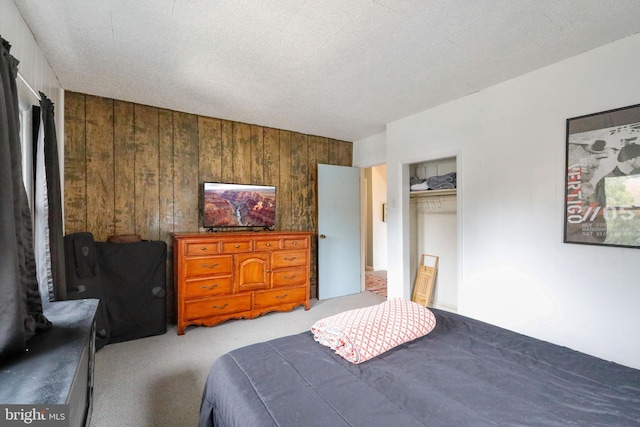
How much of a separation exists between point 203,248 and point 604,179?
3.56 metres

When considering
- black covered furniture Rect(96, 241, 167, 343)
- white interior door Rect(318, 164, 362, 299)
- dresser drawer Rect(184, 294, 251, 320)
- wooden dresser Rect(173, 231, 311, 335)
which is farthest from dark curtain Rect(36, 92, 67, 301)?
white interior door Rect(318, 164, 362, 299)

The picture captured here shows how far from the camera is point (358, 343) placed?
127 cm

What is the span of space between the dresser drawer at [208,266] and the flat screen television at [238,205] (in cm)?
52

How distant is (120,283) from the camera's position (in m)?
2.81

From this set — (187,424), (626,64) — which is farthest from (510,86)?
(187,424)

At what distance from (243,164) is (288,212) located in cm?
96

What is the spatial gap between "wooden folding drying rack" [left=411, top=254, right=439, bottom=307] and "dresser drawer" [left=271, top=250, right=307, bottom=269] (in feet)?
5.25

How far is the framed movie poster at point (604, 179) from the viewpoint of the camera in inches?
75.9

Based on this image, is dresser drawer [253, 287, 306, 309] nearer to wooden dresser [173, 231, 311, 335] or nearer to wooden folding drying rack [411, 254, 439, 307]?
wooden dresser [173, 231, 311, 335]

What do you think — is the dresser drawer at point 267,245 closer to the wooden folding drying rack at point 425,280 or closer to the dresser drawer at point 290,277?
the dresser drawer at point 290,277

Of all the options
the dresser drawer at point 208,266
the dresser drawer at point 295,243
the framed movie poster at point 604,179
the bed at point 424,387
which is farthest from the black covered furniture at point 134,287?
the framed movie poster at point 604,179

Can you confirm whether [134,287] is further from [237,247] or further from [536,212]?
[536,212]

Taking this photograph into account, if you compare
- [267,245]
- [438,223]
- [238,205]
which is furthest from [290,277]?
[438,223]

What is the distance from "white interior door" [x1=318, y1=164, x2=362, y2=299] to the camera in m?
4.33
